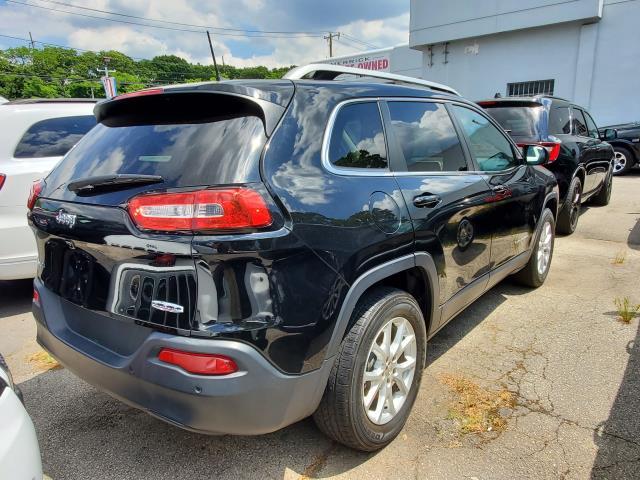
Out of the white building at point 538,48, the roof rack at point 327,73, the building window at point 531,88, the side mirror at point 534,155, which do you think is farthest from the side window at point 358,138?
the white building at point 538,48

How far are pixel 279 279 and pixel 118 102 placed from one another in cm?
132

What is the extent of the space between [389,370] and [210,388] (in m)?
1.00

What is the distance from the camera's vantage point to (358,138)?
2295mm

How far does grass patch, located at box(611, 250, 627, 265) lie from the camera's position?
5.20 metres

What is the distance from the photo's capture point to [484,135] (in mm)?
3568

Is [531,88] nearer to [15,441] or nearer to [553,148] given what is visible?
[553,148]

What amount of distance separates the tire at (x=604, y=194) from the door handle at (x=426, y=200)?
6.90m

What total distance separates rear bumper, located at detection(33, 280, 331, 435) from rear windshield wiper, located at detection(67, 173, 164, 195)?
0.62 metres

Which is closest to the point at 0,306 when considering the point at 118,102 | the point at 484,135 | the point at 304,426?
the point at 118,102

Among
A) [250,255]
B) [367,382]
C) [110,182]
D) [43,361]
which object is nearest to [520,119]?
[367,382]

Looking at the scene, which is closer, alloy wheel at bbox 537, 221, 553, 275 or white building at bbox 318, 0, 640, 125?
alloy wheel at bbox 537, 221, 553, 275

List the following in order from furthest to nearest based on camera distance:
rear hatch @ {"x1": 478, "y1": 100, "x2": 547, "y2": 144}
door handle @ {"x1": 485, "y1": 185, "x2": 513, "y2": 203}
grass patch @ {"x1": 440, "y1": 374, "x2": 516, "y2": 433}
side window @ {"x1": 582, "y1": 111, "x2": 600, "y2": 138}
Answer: side window @ {"x1": 582, "y1": 111, "x2": 600, "y2": 138} < rear hatch @ {"x1": 478, "y1": 100, "x2": 547, "y2": 144} < door handle @ {"x1": 485, "y1": 185, "x2": 513, "y2": 203} < grass patch @ {"x1": 440, "y1": 374, "x2": 516, "y2": 433}

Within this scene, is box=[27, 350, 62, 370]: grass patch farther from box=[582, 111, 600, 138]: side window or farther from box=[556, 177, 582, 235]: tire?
box=[582, 111, 600, 138]: side window

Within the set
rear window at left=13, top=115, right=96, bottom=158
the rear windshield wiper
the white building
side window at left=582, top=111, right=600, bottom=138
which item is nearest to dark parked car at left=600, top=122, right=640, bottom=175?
the white building
